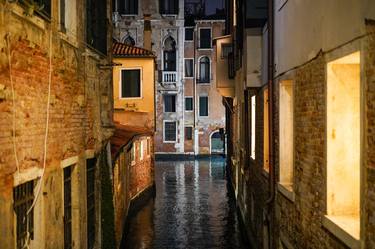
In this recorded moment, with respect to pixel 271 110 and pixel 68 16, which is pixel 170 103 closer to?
pixel 271 110

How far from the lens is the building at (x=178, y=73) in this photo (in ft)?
146

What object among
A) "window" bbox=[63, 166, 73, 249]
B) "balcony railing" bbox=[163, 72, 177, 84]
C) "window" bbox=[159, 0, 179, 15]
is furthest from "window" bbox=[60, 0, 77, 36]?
"window" bbox=[159, 0, 179, 15]

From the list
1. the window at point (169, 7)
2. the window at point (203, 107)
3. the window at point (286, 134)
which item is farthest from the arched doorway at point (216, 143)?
the window at point (286, 134)

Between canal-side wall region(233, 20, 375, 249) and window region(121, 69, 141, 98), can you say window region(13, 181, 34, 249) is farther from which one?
window region(121, 69, 141, 98)

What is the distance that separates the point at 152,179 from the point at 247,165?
1257 cm

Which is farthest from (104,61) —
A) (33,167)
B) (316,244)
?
(316,244)

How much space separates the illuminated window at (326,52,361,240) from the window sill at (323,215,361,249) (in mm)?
47

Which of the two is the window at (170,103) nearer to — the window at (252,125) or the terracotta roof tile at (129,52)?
the terracotta roof tile at (129,52)

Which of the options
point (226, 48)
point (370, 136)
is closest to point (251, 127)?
point (370, 136)

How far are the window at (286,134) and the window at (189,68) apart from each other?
1482 inches

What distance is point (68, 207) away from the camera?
778 cm

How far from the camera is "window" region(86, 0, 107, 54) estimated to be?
9250 mm

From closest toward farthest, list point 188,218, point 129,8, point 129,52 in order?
point 188,218 < point 129,52 < point 129,8

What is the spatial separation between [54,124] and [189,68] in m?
40.0
